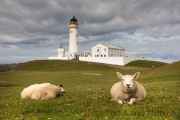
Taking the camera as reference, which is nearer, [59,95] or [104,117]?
[104,117]

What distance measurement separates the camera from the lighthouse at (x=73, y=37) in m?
127

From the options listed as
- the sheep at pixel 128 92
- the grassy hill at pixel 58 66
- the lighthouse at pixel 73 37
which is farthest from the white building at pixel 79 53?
the sheep at pixel 128 92

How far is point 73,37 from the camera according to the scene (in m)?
127

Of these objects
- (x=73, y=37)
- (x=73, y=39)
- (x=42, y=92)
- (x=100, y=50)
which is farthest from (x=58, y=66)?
(x=42, y=92)

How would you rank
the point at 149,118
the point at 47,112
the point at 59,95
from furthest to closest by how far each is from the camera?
the point at 59,95
the point at 47,112
the point at 149,118

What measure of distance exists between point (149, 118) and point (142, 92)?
4.43 meters

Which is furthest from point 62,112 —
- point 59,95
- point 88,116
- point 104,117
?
point 59,95

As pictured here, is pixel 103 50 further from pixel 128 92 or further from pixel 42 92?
pixel 128 92

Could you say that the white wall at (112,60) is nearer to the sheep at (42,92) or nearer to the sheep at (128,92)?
the sheep at (42,92)

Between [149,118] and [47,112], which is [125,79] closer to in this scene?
[149,118]

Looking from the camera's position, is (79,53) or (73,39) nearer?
(73,39)

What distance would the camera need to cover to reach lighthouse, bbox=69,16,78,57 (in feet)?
418

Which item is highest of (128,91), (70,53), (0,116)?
(70,53)

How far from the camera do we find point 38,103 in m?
12.6
